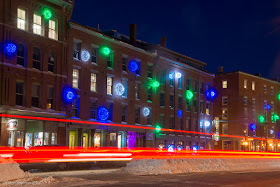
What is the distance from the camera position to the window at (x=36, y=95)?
3609cm

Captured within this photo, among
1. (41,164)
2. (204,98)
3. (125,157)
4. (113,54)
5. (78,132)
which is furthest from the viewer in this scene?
(204,98)

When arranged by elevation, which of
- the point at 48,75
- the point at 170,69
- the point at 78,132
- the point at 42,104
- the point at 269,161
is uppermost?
the point at 170,69

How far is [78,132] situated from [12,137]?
863 centimetres

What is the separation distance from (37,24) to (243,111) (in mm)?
47702

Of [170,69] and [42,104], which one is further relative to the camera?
A: [170,69]

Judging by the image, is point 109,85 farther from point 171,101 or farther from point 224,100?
point 224,100

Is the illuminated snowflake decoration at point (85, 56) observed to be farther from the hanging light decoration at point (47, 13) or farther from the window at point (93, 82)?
the hanging light decoration at point (47, 13)

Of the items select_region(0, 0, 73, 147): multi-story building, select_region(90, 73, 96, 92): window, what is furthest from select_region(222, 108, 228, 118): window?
select_region(0, 0, 73, 147): multi-story building

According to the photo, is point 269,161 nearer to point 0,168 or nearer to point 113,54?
point 113,54

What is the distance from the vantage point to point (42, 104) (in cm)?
3644

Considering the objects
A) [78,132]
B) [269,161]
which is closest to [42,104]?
[78,132]

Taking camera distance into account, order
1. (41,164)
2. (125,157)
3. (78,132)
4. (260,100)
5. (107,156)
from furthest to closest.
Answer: (260,100)
(78,132)
(125,157)
(107,156)
(41,164)

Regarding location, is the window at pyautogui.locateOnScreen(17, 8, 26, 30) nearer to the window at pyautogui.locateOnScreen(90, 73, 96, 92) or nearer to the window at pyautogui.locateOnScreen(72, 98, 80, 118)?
the window at pyautogui.locateOnScreen(72, 98, 80, 118)

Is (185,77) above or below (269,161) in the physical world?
above
